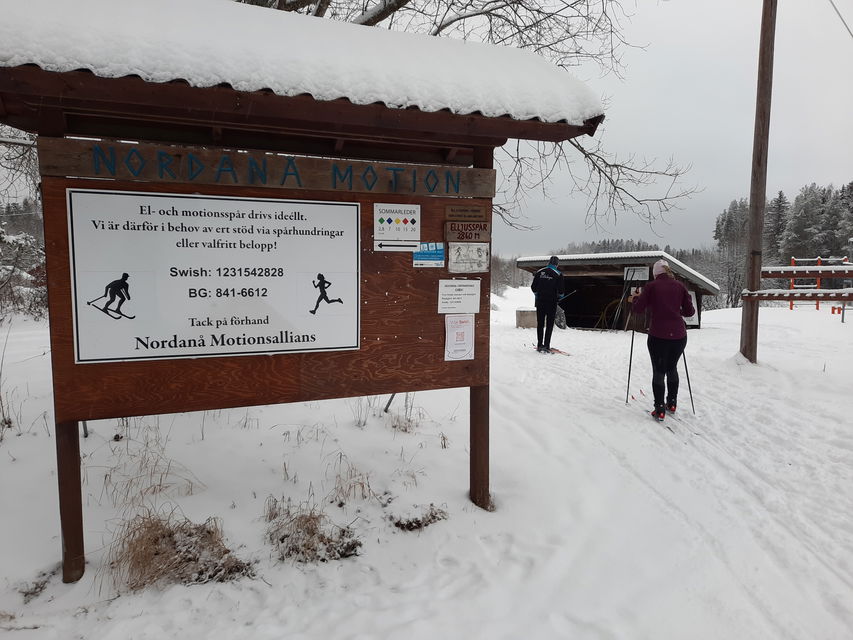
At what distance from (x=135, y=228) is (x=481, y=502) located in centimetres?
303

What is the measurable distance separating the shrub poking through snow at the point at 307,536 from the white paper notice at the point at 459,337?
144 cm

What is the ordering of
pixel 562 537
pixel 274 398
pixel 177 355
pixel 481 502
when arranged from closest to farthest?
pixel 177 355
pixel 274 398
pixel 562 537
pixel 481 502

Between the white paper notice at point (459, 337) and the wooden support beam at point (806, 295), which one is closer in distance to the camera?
the white paper notice at point (459, 337)

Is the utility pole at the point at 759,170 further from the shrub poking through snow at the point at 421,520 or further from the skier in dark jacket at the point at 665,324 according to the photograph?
the shrub poking through snow at the point at 421,520

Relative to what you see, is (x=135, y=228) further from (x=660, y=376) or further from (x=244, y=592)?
(x=660, y=376)

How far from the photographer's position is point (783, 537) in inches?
127

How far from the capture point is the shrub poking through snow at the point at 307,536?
304 cm

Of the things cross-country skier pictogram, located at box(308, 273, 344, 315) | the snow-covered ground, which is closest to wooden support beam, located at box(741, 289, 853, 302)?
the snow-covered ground

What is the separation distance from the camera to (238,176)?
2.88 m

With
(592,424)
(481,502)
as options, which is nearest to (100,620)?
(481,502)

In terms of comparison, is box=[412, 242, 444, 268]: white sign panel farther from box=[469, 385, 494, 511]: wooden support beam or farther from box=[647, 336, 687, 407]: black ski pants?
box=[647, 336, 687, 407]: black ski pants

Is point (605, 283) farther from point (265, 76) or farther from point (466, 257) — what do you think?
point (265, 76)

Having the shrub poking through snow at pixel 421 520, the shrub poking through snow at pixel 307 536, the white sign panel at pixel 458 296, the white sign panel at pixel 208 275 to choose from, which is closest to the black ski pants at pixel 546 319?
the white sign panel at pixel 458 296

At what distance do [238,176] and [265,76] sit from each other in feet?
2.07
